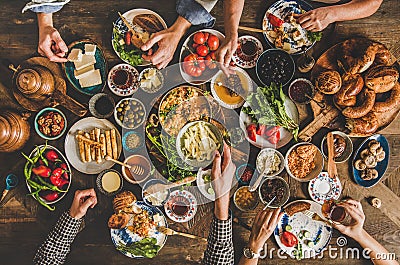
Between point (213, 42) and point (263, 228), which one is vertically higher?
point (213, 42)

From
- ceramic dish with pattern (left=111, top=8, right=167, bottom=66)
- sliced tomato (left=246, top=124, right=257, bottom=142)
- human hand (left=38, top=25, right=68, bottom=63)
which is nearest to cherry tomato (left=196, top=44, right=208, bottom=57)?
ceramic dish with pattern (left=111, top=8, right=167, bottom=66)

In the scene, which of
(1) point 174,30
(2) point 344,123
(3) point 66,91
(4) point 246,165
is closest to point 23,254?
(3) point 66,91

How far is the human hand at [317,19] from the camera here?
3.06 metres

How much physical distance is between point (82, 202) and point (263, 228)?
1.45 m

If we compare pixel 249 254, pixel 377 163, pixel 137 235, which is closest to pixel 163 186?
pixel 137 235

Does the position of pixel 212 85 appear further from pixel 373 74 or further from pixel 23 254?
pixel 23 254

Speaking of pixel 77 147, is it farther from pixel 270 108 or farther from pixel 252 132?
pixel 270 108

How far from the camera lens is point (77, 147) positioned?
3.18 m

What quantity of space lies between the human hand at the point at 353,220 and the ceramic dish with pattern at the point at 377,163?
0.18m

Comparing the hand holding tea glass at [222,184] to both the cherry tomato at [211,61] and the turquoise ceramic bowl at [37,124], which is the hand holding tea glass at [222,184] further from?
the turquoise ceramic bowl at [37,124]

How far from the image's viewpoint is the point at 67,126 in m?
3.23

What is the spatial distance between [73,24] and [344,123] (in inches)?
92.0

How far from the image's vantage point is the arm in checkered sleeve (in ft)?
10.2

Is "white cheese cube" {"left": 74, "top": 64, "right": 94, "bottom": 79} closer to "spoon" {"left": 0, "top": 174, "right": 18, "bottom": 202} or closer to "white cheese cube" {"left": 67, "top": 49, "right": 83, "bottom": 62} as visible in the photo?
"white cheese cube" {"left": 67, "top": 49, "right": 83, "bottom": 62}
